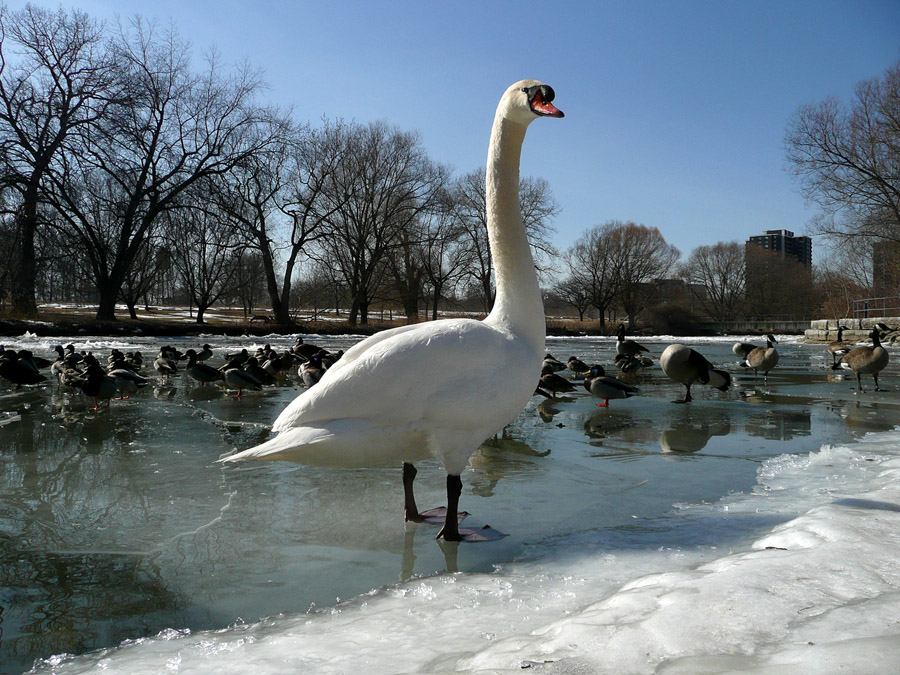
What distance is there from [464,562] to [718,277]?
8191cm

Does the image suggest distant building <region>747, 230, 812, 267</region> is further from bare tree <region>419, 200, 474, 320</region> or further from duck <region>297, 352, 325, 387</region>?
duck <region>297, 352, 325, 387</region>

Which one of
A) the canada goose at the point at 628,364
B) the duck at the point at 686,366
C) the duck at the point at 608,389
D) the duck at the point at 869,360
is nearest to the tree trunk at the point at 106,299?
the canada goose at the point at 628,364

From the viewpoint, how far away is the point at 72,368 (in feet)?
33.7

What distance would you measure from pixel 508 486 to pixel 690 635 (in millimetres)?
2200

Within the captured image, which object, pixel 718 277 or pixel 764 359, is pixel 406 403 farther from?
pixel 718 277

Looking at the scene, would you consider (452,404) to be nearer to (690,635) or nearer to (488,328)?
(488,328)

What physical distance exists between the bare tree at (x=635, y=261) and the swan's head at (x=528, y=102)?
206 feet

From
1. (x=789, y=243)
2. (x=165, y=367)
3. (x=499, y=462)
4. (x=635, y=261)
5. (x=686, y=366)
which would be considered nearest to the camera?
(x=499, y=462)

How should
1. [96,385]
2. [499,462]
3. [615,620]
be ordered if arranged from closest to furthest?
[615,620] < [499,462] < [96,385]

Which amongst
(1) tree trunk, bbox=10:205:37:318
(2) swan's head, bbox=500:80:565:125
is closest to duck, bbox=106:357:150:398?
(2) swan's head, bbox=500:80:565:125

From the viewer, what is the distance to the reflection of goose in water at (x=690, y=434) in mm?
4867

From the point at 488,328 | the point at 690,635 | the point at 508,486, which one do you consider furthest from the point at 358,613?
the point at 508,486

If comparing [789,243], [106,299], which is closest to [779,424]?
[106,299]

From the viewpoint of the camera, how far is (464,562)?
2.46m
